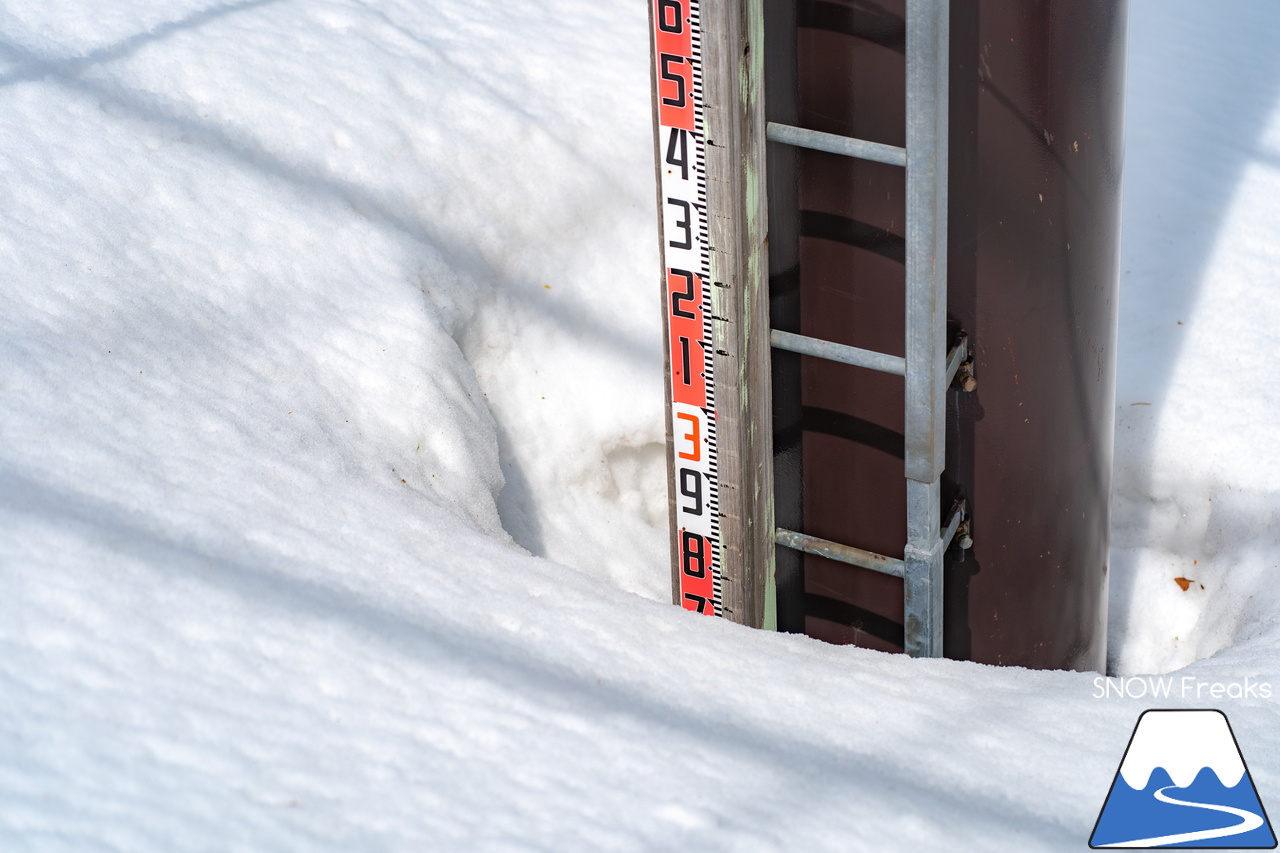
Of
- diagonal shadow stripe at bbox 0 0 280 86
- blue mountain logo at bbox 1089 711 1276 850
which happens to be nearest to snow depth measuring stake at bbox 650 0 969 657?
blue mountain logo at bbox 1089 711 1276 850

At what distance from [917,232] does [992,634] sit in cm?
93

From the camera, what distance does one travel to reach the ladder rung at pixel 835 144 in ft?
7.01

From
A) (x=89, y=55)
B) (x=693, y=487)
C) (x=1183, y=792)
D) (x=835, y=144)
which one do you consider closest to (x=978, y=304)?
(x=835, y=144)

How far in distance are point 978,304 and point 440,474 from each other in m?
1.04

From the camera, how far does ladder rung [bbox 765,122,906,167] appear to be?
2137 millimetres

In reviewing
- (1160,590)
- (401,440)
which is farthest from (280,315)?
(1160,590)

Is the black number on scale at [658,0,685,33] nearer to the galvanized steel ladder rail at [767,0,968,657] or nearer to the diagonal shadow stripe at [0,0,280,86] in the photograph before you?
the galvanized steel ladder rail at [767,0,968,657]

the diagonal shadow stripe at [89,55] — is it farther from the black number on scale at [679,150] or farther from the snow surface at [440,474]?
the black number on scale at [679,150]

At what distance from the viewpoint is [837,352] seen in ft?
7.61

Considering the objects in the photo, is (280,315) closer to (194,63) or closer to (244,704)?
(194,63)

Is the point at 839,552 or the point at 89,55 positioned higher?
the point at 89,55
